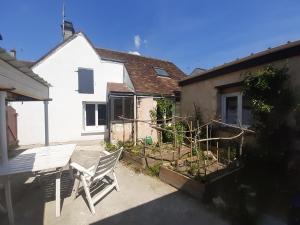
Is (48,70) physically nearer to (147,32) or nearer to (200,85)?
(147,32)

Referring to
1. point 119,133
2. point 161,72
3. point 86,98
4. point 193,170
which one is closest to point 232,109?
point 193,170

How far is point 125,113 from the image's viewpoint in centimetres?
1191

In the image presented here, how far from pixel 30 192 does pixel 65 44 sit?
973cm

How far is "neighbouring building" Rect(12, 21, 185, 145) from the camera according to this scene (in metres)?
11.2

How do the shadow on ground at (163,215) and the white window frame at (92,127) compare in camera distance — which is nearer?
the shadow on ground at (163,215)

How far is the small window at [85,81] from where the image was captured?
12203 millimetres

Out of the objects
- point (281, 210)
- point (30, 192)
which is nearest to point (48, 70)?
point (30, 192)

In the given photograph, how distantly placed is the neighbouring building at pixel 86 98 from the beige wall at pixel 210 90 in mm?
2718

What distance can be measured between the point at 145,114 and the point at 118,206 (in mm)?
7743

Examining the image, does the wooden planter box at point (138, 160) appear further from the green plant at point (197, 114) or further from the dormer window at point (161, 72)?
the dormer window at point (161, 72)

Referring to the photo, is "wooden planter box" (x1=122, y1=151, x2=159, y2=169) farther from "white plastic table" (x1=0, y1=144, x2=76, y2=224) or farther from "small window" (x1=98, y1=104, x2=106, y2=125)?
"small window" (x1=98, y1=104, x2=106, y2=125)

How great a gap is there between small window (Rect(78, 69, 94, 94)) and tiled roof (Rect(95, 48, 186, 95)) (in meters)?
1.65

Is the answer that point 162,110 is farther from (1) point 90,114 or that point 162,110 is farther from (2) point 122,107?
(1) point 90,114

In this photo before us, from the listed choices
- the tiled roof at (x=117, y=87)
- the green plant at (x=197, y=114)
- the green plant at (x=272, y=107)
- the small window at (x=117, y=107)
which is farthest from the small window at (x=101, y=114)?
the green plant at (x=272, y=107)
